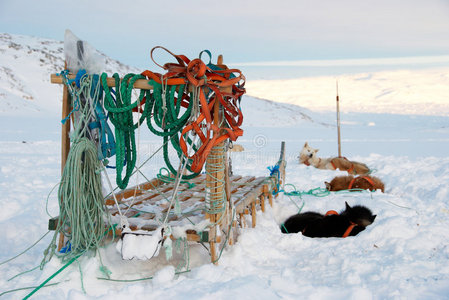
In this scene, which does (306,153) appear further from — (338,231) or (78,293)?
(78,293)

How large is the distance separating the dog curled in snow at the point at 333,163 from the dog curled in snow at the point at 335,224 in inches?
151

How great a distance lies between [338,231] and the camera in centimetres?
395

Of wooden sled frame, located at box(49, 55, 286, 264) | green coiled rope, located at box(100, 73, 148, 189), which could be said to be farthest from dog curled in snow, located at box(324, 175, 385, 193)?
green coiled rope, located at box(100, 73, 148, 189)

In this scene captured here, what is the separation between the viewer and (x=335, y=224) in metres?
3.98

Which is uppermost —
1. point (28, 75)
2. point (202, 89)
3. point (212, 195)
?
point (28, 75)

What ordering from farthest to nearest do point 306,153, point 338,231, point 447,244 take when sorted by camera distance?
point 306,153, point 338,231, point 447,244

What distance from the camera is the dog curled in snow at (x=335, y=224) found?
396 centimetres

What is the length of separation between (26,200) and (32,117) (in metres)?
16.0

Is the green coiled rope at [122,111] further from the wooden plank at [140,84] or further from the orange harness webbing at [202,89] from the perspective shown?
the orange harness webbing at [202,89]

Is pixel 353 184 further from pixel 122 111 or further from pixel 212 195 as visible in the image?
pixel 122 111

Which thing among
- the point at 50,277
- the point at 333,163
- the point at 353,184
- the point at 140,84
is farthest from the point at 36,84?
the point at 50,277

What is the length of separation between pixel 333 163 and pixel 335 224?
465 cm

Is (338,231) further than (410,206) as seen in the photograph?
No

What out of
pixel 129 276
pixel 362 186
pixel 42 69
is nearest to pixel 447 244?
pixel 362 186
